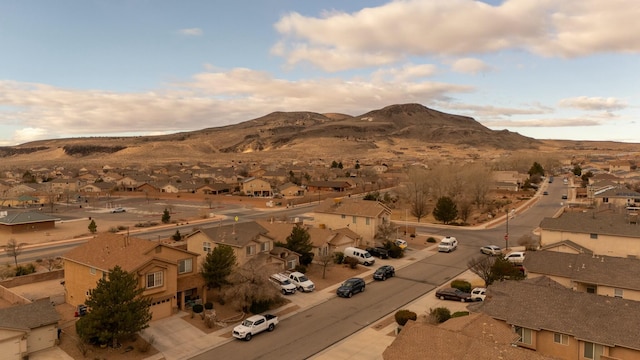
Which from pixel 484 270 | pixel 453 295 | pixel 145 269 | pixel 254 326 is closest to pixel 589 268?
pixel 484 270

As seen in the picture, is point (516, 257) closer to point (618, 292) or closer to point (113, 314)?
point (618, 292)

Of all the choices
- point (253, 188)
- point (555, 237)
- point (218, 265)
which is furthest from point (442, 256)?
Answer: point (253, 188)

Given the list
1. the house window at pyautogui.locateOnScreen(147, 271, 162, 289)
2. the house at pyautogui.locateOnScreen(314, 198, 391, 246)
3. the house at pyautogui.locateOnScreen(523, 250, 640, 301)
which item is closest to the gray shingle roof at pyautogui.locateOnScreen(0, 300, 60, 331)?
Answer: the house window at pyautogui.locateOnScreen(147, 271, 162, 289)

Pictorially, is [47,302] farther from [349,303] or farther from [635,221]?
[635,221]

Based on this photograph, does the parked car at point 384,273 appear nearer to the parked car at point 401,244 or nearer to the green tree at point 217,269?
the parked car at point 401,244

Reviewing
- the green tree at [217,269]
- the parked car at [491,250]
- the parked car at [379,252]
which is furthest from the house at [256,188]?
the green tree at [217,269]

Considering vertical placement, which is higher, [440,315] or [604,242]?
[604,242]
